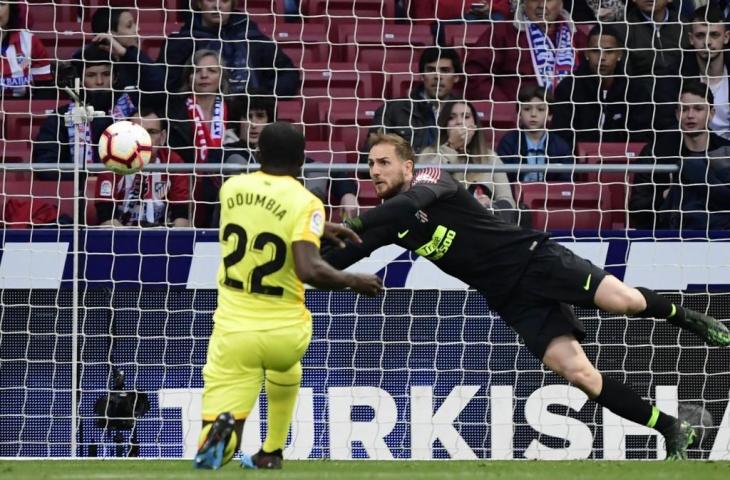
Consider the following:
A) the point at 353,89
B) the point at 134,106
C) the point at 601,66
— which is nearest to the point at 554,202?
the point at 601,66

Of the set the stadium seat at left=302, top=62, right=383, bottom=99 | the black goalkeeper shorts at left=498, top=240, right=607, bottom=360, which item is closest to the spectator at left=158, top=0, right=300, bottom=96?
the stadium seat at left=302, top=62, right=383, bottom=99

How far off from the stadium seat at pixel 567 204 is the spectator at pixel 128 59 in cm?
296

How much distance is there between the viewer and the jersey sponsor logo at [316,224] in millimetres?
6496

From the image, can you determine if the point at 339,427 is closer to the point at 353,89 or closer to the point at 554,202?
the point at 554,202

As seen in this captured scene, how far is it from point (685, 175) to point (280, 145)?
4.44 m

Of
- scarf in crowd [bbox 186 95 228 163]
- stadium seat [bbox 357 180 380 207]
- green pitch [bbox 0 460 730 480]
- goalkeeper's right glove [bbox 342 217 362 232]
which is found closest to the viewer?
green pitch [bbox 0 460 730 480]

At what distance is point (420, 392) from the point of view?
979cm

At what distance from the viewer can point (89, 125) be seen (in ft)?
33.9

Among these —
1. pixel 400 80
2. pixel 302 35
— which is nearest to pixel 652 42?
pixel 400 80

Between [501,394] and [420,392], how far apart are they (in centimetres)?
57

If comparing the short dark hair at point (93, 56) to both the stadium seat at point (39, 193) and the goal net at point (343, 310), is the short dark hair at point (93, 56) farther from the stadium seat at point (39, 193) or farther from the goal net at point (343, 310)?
the stadium seat at point (39, 193)

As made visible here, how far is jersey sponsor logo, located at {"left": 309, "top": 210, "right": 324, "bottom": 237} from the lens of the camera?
650 cm

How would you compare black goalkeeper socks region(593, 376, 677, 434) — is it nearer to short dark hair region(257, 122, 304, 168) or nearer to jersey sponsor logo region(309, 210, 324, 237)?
jersey sponsor logo region(309, 210, 324, 237)

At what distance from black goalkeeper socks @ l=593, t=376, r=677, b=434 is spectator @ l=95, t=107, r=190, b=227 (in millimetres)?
3435
